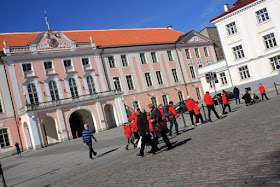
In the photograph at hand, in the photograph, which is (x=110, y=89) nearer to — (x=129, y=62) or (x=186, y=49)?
(x=129, y=62)

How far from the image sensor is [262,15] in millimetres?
34750

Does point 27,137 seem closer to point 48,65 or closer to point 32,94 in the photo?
point 32,94

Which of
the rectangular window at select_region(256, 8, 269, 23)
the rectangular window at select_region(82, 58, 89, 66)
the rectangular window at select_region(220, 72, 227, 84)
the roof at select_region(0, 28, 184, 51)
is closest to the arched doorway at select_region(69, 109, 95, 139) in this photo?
the rectangular window at select_region(82, 58, 89, 66)

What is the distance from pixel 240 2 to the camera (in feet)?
125

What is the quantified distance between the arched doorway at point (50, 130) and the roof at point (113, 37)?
10.9 m

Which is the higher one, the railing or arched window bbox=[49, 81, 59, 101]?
arched window bbox=[49, 81, 59, 101]

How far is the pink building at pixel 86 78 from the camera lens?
1302 inches

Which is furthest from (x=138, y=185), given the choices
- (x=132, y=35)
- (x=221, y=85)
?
(x=132, y=35)

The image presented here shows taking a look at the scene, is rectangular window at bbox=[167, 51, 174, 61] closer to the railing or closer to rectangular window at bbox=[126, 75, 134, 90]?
rectangular window at bbox=[126, 75, 134, 90]

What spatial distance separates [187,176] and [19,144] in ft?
101

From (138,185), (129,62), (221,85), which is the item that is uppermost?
(129,62)

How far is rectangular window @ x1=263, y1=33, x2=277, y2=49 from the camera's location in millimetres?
34075

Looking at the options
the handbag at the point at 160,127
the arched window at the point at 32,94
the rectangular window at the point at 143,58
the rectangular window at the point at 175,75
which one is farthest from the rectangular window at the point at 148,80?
the handbag at the point at 160,127

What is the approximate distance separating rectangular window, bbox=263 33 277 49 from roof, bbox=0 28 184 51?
17.1m
